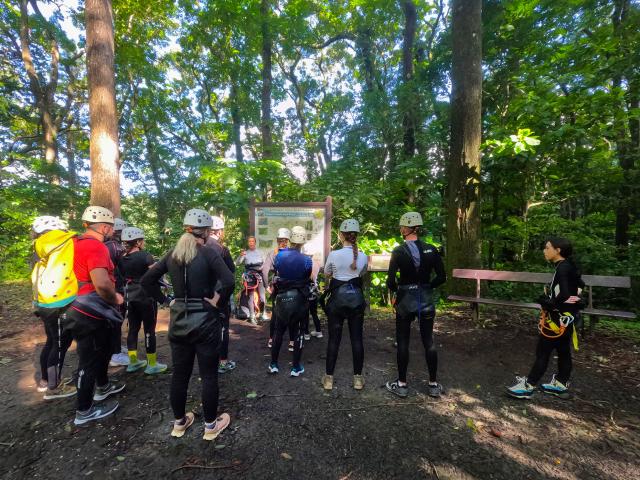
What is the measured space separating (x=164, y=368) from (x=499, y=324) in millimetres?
6547

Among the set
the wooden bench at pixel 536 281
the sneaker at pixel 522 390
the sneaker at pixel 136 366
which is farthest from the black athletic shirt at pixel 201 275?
the wooden bench at pixel 536 281

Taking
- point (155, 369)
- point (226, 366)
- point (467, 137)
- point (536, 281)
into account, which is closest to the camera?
point (155, 369)

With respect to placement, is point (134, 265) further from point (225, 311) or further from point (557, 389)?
point (557, 389)

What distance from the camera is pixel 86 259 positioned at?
3.09 metres

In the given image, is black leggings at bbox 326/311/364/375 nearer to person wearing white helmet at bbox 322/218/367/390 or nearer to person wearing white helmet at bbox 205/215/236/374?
person wearing white helmet at bbox 322/218/367/390

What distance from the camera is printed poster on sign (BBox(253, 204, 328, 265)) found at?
23.0ft

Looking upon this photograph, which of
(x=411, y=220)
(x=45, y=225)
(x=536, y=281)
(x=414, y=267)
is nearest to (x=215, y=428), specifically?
(x=414, y=267)

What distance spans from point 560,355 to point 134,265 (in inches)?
225

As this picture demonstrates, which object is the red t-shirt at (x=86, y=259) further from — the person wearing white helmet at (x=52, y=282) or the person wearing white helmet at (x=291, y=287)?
the person wearing white helmet at (x=291, y=287)

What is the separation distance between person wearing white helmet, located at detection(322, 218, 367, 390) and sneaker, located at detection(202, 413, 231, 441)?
1.33 metres

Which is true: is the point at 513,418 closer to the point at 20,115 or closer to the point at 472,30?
the point at 472,30

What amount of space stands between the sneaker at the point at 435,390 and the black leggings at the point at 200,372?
2583mm

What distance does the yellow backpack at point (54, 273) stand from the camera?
125 inches

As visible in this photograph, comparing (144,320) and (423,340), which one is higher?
(144,320)
